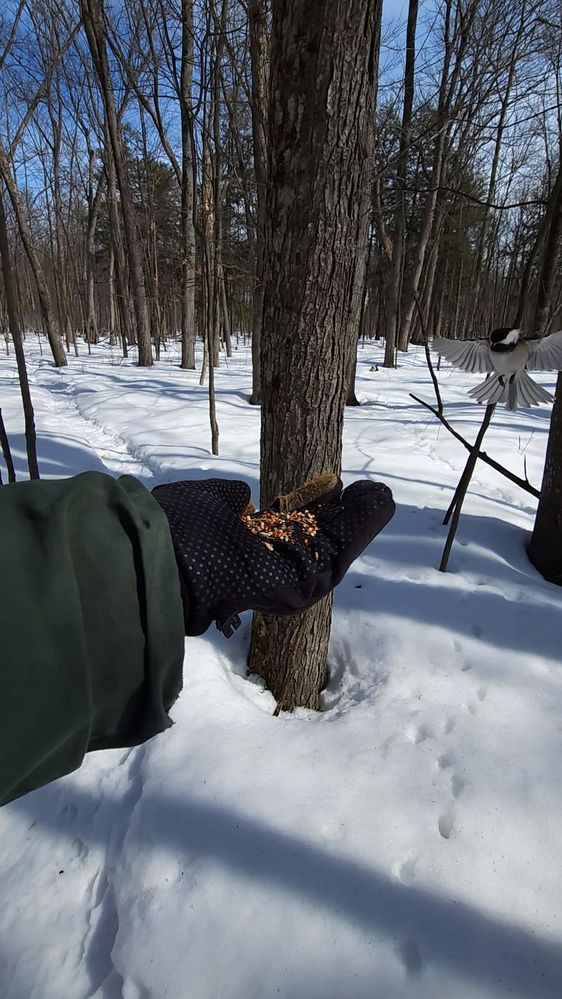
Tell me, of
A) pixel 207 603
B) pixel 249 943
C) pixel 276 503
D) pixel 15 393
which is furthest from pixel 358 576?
pixel 15 393

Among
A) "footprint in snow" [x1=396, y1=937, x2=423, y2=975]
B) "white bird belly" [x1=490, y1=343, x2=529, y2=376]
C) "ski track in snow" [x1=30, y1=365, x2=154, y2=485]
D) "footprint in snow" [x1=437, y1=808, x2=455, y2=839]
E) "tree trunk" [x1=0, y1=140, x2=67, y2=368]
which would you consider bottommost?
"footprint in snow" [x1=396, y1=937, x2=423, y2=975]

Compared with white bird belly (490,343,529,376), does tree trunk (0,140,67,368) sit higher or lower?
higher

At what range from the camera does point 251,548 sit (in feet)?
3.20

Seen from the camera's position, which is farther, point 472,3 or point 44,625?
point 472,3

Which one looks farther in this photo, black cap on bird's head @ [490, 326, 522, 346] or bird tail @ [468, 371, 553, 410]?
bird tail @ [468, 371, 553, 410]

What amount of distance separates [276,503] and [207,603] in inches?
20.6

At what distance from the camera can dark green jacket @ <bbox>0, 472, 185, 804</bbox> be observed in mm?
604

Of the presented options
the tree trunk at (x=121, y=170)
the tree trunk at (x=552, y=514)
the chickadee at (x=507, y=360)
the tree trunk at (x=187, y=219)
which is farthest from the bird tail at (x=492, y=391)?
the tree trunk at (x=121, y=170)

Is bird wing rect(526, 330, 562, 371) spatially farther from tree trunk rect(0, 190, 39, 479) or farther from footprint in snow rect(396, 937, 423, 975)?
tree trunk rect(0, 190, 39, 479)

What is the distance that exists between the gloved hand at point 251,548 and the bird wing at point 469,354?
48.7 inches

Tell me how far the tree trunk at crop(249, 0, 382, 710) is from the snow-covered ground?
1.73 feet

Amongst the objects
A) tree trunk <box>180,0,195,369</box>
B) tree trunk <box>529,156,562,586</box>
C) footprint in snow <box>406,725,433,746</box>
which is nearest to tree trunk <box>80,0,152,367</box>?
tree trunk <box>180,0,195,369</box>

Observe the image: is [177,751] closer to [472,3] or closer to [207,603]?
[207,603]

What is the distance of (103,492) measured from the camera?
2.45 feet
